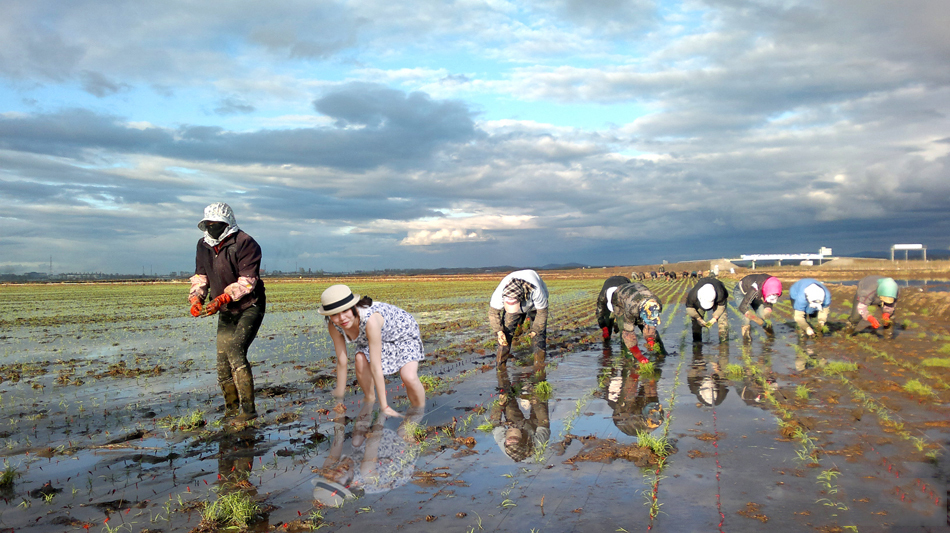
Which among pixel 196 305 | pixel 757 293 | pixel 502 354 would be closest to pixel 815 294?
pixel 757 293

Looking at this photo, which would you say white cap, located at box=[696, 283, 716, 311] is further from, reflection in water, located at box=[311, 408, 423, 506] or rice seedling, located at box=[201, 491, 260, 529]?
rice seedling, located at box=[201, 491, 260, 529]

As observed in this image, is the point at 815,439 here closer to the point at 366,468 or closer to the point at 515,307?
the point at 366,468

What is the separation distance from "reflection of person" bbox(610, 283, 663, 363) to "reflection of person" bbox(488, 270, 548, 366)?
139 centimetres

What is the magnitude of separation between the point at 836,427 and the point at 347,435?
16.8 feet

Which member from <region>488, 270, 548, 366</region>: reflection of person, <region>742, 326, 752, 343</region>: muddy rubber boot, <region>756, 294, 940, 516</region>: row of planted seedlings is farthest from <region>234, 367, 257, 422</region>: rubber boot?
<region>742, 326, 752, 343</region>: muddy rubber boot

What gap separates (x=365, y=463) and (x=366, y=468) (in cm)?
13

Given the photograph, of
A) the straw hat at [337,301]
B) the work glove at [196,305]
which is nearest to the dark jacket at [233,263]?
the work glove at [196,305]

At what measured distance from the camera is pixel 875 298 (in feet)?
43.7

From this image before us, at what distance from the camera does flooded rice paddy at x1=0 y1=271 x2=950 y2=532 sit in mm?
3887

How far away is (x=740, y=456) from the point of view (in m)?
5.01

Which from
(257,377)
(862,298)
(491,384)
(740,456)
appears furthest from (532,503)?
(862,298)

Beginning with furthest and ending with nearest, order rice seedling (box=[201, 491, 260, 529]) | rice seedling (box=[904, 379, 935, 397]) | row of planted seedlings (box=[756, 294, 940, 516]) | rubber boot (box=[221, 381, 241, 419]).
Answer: rice seedling (box=[904, 379, 935, 397])
rubber boot (box=[221, 381, 241, 419])
row of planted seedlings (box=[756, 294, 940, 516])
rice seedling (box=[201, 491, 260, 529])

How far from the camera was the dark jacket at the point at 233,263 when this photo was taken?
6383 mm

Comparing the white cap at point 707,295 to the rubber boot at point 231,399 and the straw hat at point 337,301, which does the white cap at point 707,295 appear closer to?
the straw hat at point 337,301
